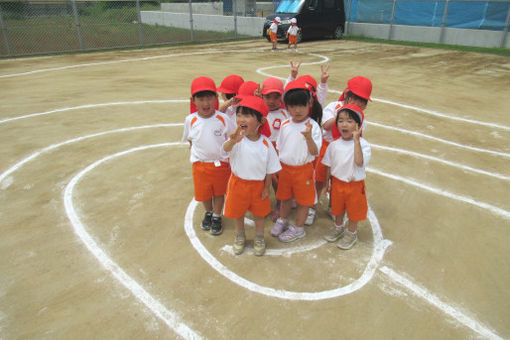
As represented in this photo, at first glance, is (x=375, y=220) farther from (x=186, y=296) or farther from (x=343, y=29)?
(x=343, y=29)

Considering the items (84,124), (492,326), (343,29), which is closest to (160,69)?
(84,124)

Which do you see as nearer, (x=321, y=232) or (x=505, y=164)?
(x=321, y=232)

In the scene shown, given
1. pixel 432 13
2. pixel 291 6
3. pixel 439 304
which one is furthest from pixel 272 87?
pixel 432 13

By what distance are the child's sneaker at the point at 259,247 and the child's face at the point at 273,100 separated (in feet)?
4.23

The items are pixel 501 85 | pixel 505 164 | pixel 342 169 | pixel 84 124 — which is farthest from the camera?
pixel 501 85

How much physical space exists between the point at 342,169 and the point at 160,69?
9254mm

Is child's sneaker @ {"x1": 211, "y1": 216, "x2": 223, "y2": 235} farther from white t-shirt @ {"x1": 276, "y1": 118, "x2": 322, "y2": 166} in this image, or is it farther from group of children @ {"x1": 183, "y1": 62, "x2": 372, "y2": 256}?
white t-shirt @ {"x1": 276, "y1": 118, "x2": 322, "y2": 166}

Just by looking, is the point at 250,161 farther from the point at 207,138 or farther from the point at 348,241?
the point at 348,241

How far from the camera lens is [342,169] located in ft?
9.87

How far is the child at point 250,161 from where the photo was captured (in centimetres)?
274

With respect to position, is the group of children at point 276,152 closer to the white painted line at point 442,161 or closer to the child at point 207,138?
the child at point 207,138

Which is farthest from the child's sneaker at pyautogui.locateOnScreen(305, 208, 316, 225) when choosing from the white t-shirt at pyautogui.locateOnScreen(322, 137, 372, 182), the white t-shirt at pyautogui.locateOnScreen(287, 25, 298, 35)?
the white t-shirt at pyautogui.locateOnScreen(287, 25, 298, 35)

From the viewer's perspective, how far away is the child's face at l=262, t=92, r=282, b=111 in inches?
130

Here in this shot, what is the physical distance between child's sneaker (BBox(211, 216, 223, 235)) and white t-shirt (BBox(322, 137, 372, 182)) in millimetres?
1261
